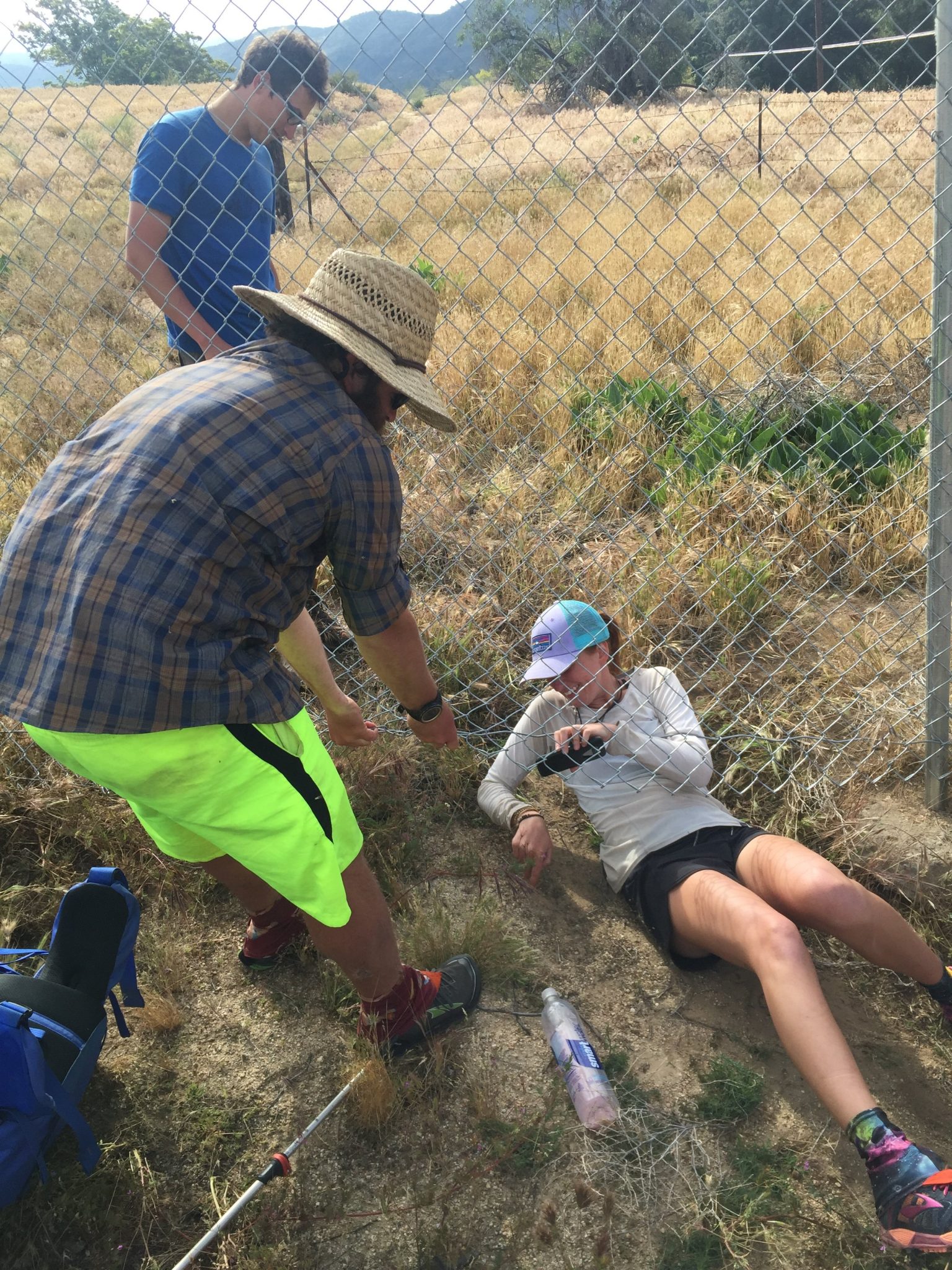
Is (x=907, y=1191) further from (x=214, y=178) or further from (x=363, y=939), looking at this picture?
(x=214, y=178)

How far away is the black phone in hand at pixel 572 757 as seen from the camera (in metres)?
2.21

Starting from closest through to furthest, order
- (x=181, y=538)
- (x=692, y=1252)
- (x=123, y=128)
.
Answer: (x=181, y=538) < (x=692, y=1252) < (x=123, y=128)

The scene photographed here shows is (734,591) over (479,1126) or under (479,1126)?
over

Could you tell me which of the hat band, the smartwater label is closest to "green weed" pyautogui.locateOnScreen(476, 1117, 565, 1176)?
the smartwater label

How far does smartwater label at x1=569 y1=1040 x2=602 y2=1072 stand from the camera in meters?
Answer: 1.84

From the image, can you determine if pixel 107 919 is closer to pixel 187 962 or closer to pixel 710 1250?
pixel 187 962

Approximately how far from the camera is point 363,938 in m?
1.71

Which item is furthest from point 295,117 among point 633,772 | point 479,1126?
point 479,1126

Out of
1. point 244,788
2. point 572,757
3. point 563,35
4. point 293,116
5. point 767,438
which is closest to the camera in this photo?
point 244,788

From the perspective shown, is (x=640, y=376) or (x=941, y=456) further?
(x=640, y=376)

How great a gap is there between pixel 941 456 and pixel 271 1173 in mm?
1977

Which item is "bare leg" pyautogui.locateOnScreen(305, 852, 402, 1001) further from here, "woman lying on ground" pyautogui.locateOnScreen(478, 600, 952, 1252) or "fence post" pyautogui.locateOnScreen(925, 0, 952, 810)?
"fence post" pyautogui.locateOnScreen(925, 0, 952, 810)

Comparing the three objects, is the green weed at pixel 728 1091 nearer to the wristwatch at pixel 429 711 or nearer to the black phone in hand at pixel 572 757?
the black phone in hand at pixel 572 757

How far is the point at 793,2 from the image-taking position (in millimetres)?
10656
